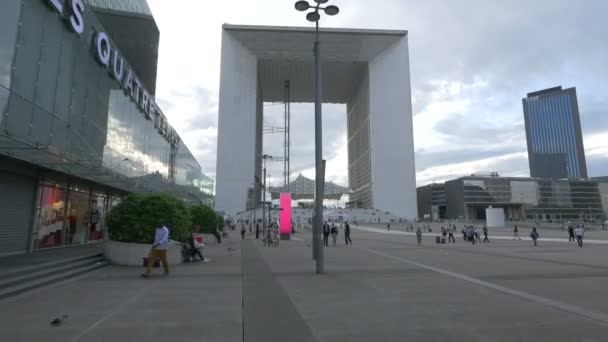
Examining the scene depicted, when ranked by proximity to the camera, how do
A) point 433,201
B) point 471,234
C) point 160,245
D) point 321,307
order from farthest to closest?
point 433,201, point 471,234, point 160,245, point 321,307

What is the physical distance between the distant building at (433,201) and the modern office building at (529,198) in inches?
304

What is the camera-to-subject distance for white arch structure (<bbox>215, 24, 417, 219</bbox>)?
8669cm

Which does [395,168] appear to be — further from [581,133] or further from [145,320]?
[581,133]

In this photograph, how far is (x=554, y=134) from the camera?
18138cm

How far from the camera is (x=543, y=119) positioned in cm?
18425

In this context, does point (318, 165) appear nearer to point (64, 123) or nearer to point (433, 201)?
point (64, 123)

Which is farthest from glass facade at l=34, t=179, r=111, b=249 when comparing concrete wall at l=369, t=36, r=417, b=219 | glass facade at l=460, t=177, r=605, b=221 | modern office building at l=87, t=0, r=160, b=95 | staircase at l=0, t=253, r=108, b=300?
glass facade at l=460, t=177, r=605, b=221

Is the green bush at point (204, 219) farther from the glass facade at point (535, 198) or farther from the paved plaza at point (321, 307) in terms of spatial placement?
the glass facade at point (535, 198)

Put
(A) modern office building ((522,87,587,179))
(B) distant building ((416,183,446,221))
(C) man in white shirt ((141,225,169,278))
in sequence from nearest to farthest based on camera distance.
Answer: (C) man in white shirt ((141,225,169,278)) → (B) distant building ((416,183,446,221)) → (A) modern office building ((522,87,587,179))

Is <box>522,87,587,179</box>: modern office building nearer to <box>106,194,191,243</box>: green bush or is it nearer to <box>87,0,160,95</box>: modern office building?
<box>87,0,160,95</box>: modern office building

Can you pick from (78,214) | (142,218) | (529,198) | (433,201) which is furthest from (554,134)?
(78,214)

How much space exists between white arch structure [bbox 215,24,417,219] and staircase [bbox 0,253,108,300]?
73.8 meters

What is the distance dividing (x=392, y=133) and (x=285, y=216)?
2568 inches

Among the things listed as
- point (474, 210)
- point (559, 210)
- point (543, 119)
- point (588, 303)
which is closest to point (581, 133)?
point (543, 119)
